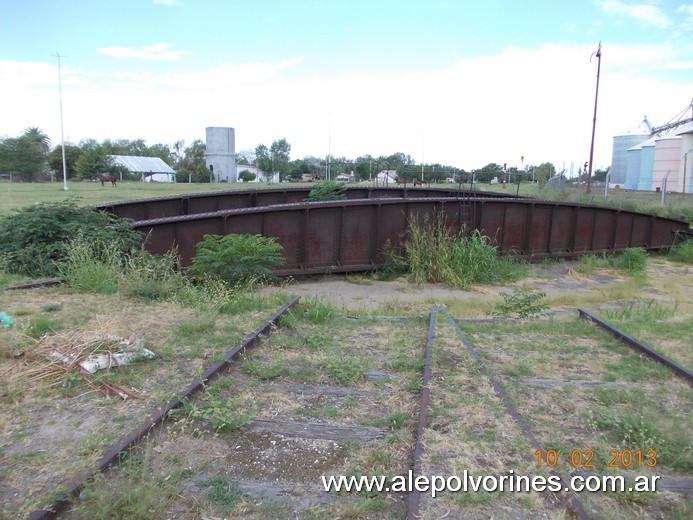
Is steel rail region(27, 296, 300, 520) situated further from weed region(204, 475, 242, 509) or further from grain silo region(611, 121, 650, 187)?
grain silo region(611, 121, 650, 187)

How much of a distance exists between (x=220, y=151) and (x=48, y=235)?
67.6 metres

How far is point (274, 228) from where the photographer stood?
10.5 m

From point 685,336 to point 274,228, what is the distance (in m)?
7.27

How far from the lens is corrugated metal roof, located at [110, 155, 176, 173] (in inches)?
3105

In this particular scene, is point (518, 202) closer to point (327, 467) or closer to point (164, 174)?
point (327, 467)

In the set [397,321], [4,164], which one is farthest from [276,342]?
[4,164]

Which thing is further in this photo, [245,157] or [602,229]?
[245,157]

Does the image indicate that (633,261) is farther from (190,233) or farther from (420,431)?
(420,431)

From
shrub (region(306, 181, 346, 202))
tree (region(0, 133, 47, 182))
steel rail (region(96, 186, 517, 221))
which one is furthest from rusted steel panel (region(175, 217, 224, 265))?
tree (region(0, 133, 47, 182))

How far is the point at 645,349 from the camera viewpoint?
552cm

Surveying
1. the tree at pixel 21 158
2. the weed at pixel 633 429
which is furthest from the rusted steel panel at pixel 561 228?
the tree at pixel 21 158

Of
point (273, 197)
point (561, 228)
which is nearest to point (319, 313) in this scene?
point (273, 197)

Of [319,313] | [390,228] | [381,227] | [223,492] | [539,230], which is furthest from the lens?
[539,230]

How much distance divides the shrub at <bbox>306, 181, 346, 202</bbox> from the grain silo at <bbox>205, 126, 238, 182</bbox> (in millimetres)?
60970
